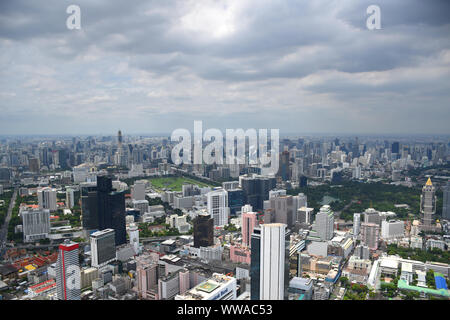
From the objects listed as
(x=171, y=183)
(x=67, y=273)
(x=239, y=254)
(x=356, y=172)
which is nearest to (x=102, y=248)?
(x=67, y=273)

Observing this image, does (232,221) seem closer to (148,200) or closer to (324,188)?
(148,200)

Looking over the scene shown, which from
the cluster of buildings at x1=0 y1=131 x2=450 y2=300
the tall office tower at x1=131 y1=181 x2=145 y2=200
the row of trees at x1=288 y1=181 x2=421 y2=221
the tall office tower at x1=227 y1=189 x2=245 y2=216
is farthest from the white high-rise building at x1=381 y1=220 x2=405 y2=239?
the tall office tower at x1=131 y1=181 x2=145 y2=200

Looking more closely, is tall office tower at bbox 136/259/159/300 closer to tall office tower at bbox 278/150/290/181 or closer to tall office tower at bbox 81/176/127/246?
tall office tower at bbox 81/176/127/246

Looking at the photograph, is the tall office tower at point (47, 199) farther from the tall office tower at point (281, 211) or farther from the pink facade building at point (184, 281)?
the pink facade building at point (184, 281)

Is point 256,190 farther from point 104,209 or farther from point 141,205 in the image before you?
point 104,209

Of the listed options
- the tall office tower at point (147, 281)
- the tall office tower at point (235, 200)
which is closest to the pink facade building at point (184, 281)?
the tall office tower at point (147, 281)
